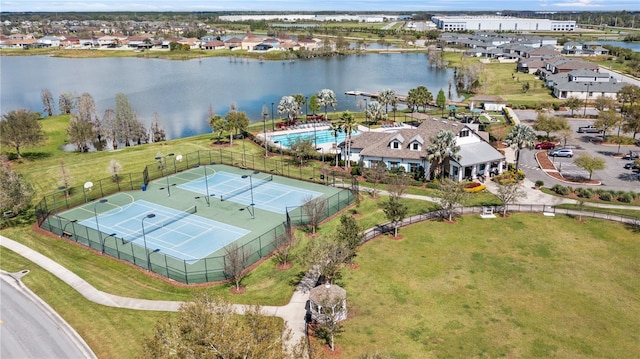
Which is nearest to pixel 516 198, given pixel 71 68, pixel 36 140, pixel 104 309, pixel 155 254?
pixel 155 254

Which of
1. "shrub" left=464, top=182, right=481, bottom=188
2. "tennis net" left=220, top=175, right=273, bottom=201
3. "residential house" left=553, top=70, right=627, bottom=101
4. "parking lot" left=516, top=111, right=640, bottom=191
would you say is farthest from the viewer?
"residential house" left=553, top=70, right=627, bottom=101

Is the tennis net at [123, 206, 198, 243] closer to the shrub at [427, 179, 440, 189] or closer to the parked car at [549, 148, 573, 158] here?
the shrub at [427, 179, 440, 189]

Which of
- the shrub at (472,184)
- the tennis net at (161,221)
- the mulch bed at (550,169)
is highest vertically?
the shrub at (472,184)

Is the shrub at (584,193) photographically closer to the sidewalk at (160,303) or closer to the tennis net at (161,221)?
the sidewalk at (160,303)

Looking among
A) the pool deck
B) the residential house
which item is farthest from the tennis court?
the residential house

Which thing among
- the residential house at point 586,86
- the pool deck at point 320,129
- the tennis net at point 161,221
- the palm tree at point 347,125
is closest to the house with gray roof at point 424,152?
the palm tree at point 347,125

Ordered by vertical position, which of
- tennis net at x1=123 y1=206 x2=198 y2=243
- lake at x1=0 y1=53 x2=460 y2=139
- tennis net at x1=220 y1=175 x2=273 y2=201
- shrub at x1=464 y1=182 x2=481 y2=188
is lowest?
tennis net at x1=123 y1=206 x2=198 y2=243
